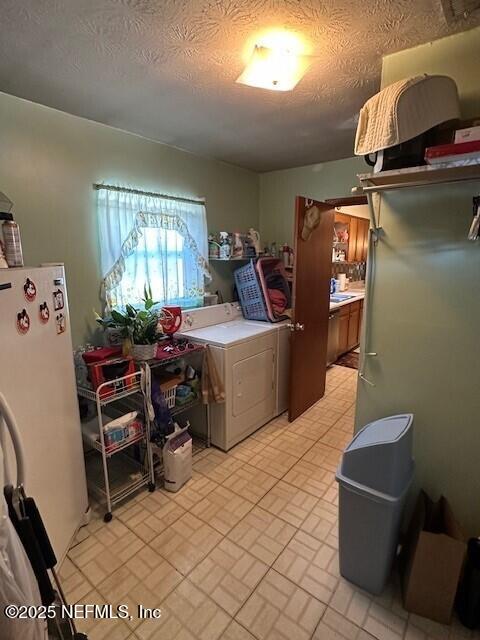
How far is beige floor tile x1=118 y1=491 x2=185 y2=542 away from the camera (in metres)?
1.84

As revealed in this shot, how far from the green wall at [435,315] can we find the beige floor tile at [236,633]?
1.07m

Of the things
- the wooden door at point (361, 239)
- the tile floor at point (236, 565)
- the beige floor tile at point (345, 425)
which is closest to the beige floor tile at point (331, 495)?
the tile floor at point (236, 565)

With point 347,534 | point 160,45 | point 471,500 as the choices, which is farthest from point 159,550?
point 160,45

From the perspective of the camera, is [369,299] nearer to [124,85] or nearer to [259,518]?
[259,518]

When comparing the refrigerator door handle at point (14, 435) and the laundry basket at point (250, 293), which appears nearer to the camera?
the refrigerator door handle at point (14, 435)

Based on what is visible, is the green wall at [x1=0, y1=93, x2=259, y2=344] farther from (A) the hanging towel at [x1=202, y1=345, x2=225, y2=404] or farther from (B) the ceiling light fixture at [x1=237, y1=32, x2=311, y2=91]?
(B) the ceiling light fixture at [x1=237, y1=32, x2=311, y2=91]

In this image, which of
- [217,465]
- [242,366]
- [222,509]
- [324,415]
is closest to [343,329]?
[324,415]

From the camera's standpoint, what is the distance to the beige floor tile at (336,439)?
2660 mm

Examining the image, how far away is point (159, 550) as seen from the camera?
1711mm

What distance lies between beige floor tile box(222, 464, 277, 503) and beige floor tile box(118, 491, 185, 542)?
0.38m

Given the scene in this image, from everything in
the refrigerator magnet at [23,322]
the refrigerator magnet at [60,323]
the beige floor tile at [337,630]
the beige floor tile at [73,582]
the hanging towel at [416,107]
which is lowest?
the beige floor tile at [337,630]

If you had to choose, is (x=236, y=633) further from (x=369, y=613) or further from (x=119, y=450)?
(x=119, y=450)

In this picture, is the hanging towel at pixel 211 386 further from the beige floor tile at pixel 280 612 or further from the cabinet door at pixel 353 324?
the cabinet door at pixel 353 324

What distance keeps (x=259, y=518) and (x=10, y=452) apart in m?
1.41
